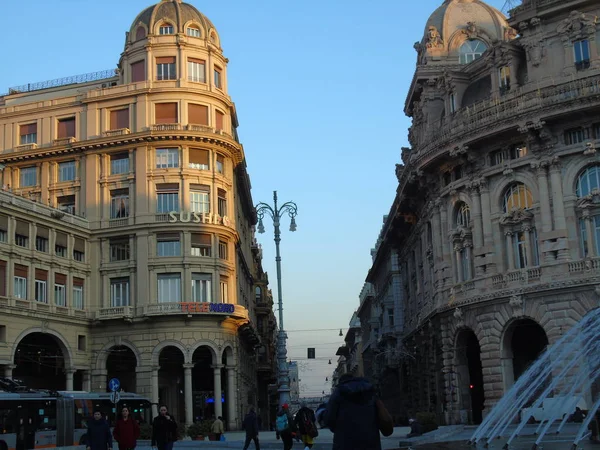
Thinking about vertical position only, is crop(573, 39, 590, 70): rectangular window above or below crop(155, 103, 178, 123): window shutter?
below

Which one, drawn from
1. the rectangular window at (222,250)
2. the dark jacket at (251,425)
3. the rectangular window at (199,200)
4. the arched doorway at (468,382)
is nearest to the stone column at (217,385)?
the rectangular window at (222,250)

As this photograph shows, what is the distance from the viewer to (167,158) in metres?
60.3

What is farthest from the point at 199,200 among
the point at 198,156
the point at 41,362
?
the point at 41,362

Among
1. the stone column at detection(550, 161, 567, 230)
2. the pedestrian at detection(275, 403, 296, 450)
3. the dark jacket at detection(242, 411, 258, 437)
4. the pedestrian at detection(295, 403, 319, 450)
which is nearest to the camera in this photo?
the pedestrian at detection(295, 403, 319, 450)

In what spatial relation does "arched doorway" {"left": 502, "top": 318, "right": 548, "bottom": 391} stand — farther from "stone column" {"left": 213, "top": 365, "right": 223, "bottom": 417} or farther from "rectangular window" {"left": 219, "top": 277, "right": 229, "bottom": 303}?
"rectangular window" {"left": 219, "top": 277, "right": 229, "bottom": 303}

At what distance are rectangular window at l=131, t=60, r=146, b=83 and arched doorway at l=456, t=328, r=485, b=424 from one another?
2871 cm

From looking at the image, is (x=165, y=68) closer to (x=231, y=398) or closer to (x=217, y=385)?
(x=217, y=385)

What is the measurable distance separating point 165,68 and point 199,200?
9649 mm

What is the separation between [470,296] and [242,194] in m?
33.2

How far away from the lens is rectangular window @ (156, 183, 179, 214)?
196ft

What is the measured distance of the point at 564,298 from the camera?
A: 4200 centimetres

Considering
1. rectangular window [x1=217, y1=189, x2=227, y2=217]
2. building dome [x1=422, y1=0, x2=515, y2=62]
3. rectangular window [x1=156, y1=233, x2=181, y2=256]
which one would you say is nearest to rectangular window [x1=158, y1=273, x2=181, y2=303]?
rectangular window [x1=156, y1=233, x2=181, y2=256]

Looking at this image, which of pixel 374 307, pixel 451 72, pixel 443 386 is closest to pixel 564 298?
pixel 443 386

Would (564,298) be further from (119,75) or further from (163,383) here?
(119,75)
